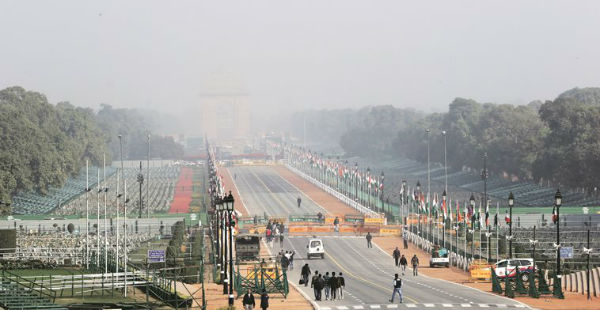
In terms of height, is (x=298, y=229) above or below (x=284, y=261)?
above

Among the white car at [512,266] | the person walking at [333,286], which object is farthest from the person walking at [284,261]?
the white car at [512,266]

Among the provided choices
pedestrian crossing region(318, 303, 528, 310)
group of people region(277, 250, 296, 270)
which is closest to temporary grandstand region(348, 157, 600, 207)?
group of people region(277, 250, 296, 270)

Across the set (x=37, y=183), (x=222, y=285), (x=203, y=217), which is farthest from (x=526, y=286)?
(x=37, y=183)

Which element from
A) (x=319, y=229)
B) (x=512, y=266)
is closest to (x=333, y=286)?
(x=512, y=266)

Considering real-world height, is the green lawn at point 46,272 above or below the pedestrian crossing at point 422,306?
above

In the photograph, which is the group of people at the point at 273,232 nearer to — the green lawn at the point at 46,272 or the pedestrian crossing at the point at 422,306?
the green lawn at the point at 46,272

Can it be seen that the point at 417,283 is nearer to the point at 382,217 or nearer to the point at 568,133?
the point at 382,217

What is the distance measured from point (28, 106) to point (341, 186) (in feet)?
165

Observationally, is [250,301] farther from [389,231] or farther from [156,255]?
[389,231]

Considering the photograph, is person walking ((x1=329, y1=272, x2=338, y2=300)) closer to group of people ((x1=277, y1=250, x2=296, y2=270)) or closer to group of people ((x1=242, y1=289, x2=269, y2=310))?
group of people ((x1=242, y1=289, x2=269, y2=310))

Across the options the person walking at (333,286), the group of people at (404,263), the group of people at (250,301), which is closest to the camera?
the group of people at (250,301)

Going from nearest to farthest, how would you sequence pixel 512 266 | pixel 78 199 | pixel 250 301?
pixel 250 301, pixel 512 266, pixel 78 199

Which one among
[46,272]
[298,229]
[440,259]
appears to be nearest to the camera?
[46,272]

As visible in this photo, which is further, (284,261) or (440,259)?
(440,259)
